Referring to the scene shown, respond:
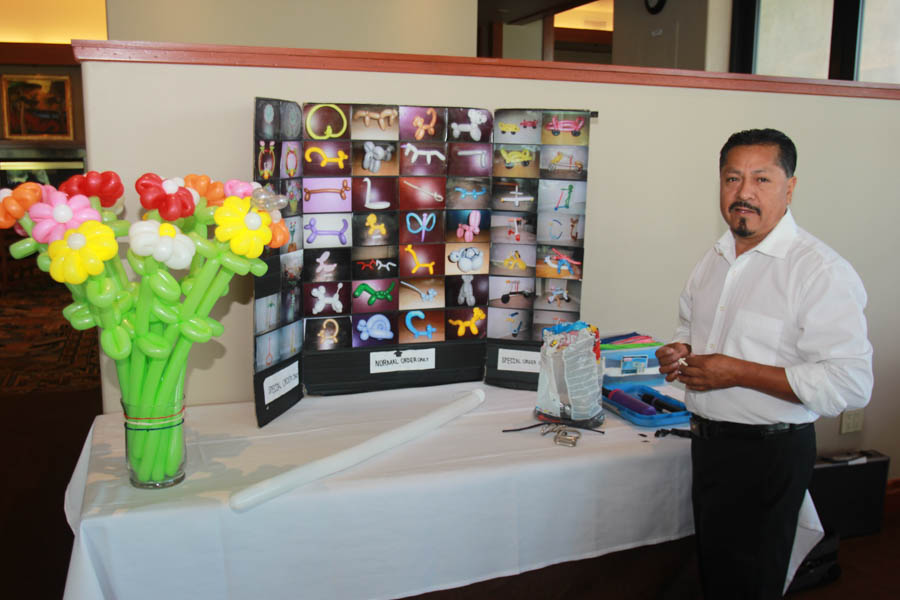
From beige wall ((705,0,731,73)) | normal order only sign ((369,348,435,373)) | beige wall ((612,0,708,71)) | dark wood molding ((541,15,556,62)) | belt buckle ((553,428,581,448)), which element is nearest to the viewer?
belt buckle ((553,428,581,448))

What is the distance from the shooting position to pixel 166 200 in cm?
129

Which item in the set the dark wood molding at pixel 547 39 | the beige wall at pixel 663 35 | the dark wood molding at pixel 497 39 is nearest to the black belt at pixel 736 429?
the beige wall at pixel 663 35

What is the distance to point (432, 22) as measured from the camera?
4.55 metres

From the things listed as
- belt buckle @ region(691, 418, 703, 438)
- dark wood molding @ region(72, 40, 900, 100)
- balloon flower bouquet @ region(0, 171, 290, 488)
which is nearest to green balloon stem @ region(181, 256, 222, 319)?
balloon flower bouquet @ region(0, 171, 290, 488)

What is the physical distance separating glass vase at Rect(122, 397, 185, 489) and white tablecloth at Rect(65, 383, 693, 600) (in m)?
0.03

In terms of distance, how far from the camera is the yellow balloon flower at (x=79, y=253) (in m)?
1.12

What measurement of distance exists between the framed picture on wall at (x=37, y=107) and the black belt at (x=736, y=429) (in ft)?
28.3

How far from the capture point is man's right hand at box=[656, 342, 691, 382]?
4.99ft

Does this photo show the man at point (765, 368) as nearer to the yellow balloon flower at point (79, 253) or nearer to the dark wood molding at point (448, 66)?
the dark wood molding at point (448, 66)

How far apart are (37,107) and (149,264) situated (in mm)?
8378

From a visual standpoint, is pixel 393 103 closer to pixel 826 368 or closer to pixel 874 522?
pixel 826 368

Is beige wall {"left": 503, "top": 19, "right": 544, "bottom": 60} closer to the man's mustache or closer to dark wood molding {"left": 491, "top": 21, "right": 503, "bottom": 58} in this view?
dark wood molding {"left": 491, "top": 21, "right": 503, "bottom": 58}

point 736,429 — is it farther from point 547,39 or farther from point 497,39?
point 547,39

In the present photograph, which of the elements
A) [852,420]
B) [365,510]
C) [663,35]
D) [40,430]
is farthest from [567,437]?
[663,35]
